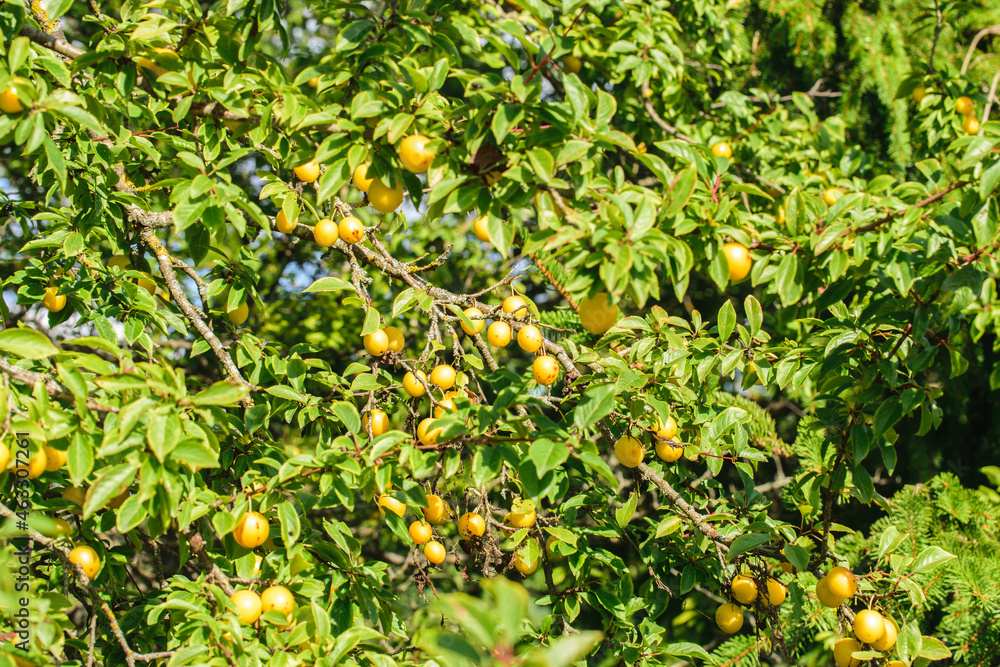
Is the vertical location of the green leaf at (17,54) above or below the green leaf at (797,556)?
above

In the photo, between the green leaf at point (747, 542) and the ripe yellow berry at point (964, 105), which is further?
the ripe yellow berry at point (964, 105)

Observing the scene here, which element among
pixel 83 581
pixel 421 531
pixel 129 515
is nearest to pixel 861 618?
pixel 421 531

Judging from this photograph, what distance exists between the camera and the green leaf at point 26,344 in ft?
3.87

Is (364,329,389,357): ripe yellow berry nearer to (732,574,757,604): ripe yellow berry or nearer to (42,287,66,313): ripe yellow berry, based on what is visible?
(42,287,66,313): ripe yellow berry

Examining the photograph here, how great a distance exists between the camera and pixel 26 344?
1.20m

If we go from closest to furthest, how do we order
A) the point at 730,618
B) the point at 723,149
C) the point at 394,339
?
the point at 730,618 < the point at 394,339 < the point at 723,149

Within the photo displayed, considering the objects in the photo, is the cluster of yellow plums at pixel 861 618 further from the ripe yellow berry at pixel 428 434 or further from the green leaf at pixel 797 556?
the ripe yellow berry at pixel 428 434

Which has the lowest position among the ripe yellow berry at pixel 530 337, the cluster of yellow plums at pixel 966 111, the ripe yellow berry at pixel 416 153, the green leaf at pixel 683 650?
the green leaf at pixel 683 650

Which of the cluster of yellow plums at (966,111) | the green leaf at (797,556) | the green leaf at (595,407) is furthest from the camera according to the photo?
the cluster of yellow plums at (966,111)

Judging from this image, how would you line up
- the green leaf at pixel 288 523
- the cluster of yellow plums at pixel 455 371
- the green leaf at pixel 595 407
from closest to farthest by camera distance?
1. the green leaf at pixel 595 407
2. the green leaf at pixel 288 523
3. the cluster of yellow plums at pixel 455 371

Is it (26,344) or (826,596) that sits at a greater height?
(26,344)

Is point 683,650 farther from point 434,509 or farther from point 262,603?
point 262,603

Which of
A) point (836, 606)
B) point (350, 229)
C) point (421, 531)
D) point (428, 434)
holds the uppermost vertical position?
point (350, 229)

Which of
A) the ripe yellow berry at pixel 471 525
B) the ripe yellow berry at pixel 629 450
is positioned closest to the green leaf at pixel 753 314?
the ripe yellow berry at pixel 629 450
